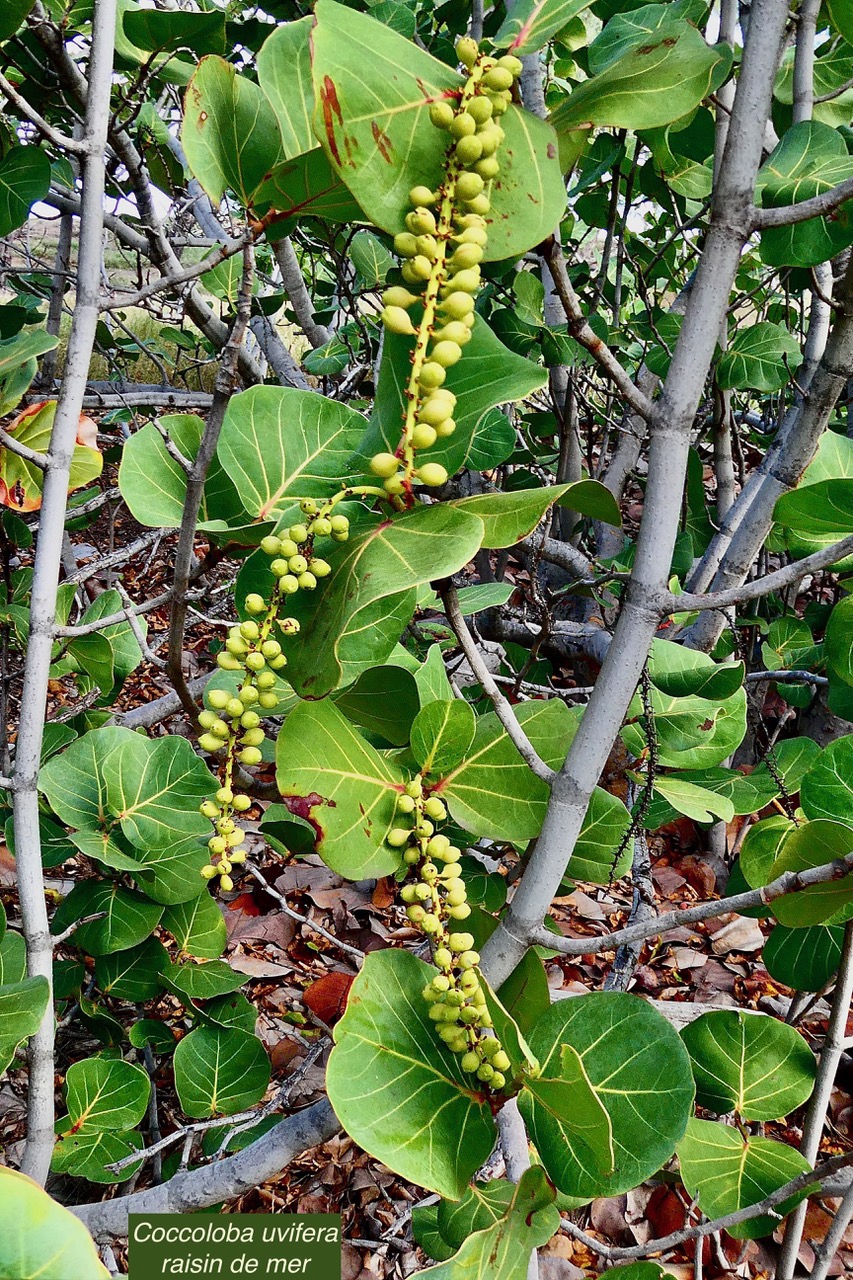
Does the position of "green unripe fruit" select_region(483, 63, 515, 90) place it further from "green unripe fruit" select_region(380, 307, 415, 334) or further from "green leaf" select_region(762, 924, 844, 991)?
"green leaf" select_region(762, 924, 844, 991)

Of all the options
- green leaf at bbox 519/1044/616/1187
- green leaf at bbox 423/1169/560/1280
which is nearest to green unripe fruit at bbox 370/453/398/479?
green leaf at bbox 519/1044/616/1187

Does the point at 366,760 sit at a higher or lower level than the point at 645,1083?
higher

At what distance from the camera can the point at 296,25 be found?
59cm

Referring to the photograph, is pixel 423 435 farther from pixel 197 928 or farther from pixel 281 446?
pixel 197 928

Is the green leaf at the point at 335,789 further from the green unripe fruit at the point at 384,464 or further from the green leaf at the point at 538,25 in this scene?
the green leaf at the point at 538,25

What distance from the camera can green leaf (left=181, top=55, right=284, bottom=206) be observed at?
598mm

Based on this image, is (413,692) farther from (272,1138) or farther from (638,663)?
(272,1138)

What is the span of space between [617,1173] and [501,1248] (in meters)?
0.09

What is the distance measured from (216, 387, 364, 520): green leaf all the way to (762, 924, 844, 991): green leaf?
62 cm

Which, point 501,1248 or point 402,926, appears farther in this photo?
point 402,926

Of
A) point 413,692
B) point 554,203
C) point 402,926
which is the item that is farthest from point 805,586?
A: point 554,203

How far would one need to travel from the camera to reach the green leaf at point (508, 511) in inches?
20.8

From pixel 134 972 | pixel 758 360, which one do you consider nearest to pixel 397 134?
pixel 134 972

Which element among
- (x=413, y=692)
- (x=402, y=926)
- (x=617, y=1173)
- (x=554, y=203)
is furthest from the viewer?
(x=402, y=926)
